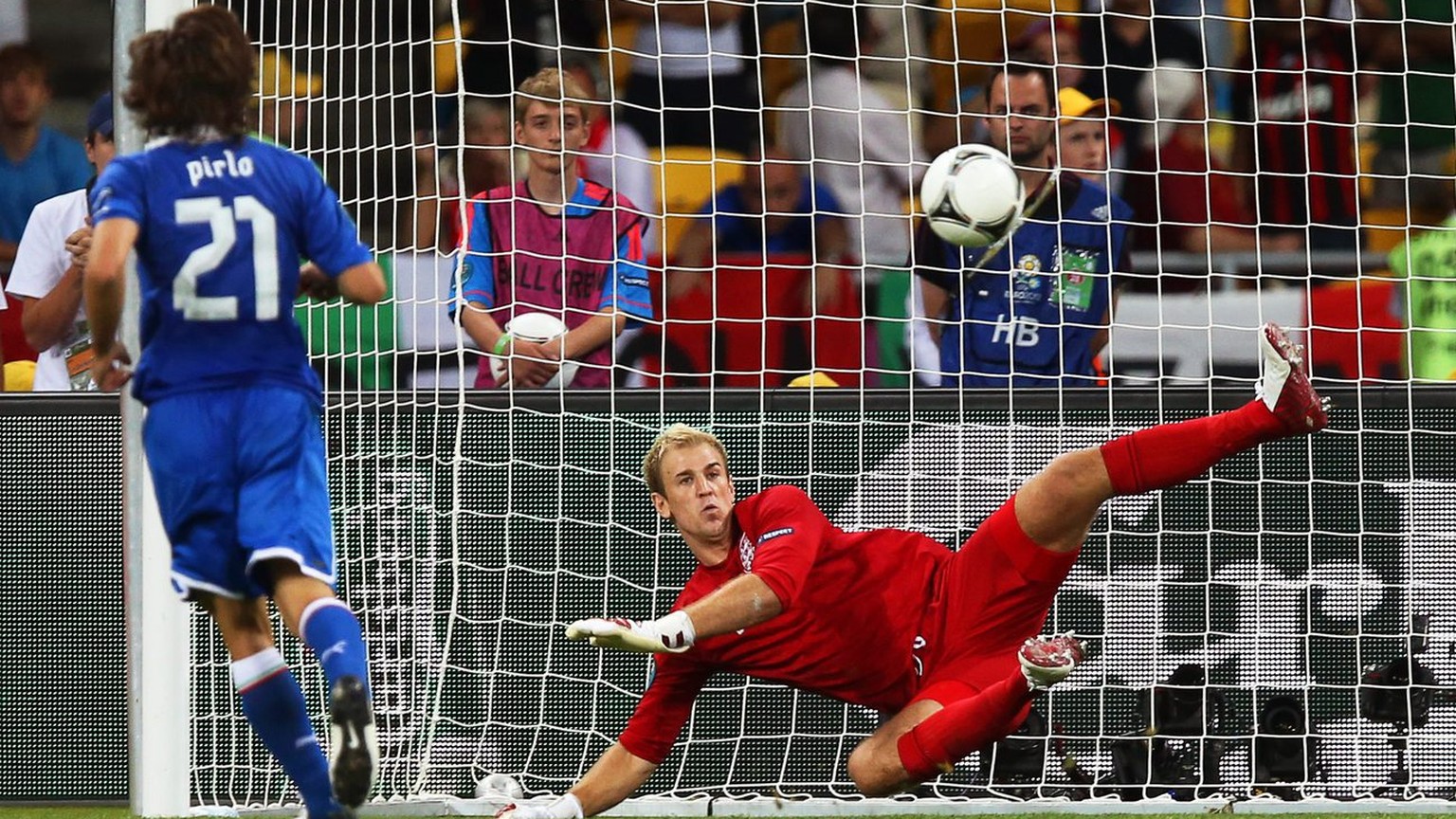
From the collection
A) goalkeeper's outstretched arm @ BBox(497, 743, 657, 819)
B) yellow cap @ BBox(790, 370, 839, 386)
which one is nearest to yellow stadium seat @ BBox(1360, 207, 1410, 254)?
yellow cap @ BBox(790, 370, 839, 386)

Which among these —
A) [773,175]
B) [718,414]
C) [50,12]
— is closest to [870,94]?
[773,175]

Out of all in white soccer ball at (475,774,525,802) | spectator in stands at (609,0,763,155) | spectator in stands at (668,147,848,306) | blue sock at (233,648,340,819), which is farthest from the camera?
spectator in stands at (609,0,763,155)

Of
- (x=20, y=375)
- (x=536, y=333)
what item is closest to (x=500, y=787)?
(x=536, y=333)

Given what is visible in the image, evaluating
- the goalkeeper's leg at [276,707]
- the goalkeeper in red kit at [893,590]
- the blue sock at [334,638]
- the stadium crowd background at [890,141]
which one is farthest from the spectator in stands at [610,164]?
the blue sock at [334,638]

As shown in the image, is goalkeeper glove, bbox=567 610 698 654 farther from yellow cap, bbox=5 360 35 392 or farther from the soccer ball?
yellow cap, bbox=5 360 35 392

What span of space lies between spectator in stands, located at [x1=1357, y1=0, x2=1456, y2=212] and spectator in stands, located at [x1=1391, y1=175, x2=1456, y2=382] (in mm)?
506

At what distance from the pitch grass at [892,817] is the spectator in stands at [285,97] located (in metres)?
2.34

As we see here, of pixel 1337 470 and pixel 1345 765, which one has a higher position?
pixel 1337 470

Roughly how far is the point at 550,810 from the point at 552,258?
2.18 metres

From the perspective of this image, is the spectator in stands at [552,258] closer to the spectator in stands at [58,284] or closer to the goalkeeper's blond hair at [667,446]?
the goalkeeper's blond hair at [667,446]

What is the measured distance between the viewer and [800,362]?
25.0 feet

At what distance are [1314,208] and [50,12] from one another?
6662 millimetres

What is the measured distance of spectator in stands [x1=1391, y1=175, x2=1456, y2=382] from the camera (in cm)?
803

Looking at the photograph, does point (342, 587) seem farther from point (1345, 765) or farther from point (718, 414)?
point (1345, 765)
